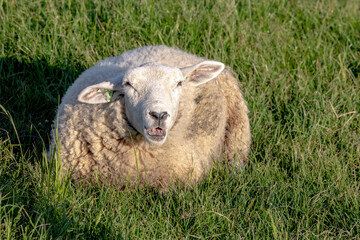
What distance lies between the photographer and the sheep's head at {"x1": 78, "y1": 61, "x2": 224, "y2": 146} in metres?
3.62

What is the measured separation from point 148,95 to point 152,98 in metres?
0.07

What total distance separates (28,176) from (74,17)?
2483 mm

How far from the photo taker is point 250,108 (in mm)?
5246

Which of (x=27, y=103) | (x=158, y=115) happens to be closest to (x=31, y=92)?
(x=27, y=103)

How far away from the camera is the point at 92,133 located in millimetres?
4066

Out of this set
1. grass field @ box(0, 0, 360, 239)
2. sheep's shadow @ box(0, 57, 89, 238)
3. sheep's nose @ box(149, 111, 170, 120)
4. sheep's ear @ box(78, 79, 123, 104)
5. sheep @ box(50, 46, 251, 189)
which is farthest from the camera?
sheep's shadow @ box(0, 57, 89, 238)

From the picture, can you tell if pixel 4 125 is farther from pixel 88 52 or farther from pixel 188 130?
pixel 188 130

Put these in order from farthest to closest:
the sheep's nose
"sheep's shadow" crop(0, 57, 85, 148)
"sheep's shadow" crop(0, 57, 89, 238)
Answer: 1. "sheep's shadow" crop(0, 57, 85, 148)
2. "sheep's shadow" crop(0, 57, 89, 238)
3. the sheep's nose

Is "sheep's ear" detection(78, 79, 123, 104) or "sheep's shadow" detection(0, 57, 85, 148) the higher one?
"sheep's ear" detection(78, 79, 123, 104)

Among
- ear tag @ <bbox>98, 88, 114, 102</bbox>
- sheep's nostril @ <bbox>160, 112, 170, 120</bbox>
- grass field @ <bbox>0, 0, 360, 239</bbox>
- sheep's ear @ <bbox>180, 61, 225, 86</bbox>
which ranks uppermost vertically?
sheep's nostril @ <bbox>160, 112, 170, 120</bbox>

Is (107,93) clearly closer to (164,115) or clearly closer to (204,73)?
(164,115)

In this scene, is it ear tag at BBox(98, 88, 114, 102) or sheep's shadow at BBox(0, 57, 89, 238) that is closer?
ear tag at BBox(98, 88, 114, 102)

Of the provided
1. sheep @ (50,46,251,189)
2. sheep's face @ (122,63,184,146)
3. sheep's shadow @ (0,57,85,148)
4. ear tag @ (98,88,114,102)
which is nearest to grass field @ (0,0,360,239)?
sheep's shadow @ (0,57,85,148)

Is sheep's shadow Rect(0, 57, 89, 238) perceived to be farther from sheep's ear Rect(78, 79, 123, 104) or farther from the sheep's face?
the sheep's face
